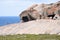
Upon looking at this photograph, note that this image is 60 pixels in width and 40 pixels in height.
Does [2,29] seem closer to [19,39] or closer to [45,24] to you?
[45,24]

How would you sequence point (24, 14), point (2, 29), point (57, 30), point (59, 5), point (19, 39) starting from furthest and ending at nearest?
point (24, 14), point (59, 5), point (2, 29), point (57, 30), point (19, 39)

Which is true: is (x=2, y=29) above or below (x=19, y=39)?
below

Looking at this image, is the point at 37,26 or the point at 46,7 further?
the point at 46,7

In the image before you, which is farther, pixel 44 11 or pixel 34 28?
pixel 44 11

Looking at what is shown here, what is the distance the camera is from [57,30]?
39812mm

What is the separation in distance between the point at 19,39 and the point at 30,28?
17.7 m

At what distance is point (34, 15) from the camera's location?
188ft

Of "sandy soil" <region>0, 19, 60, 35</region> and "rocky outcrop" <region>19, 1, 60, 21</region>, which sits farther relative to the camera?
"rocky outcrop" <region>19, 1, 60, 21</region>

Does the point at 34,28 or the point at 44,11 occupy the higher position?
the point at 44,11

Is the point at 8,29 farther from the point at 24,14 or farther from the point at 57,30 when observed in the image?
the point at 24,14

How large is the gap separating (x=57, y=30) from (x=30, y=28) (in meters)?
5.97

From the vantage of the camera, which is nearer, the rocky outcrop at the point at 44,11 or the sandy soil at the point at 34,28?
the sandy soil at the point at 34,28

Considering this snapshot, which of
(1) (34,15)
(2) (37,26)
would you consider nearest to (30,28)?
(2) (37,26)

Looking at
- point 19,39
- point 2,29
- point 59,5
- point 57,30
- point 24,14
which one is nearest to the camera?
point 19,39
